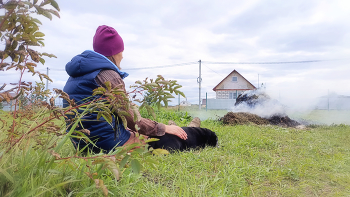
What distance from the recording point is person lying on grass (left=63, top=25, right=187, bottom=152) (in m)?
2.00

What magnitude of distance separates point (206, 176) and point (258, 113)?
6740 mm

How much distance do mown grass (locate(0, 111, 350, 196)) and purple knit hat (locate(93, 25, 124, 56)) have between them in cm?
113

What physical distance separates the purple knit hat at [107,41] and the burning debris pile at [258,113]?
14.9ft

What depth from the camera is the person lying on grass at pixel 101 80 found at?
2.00 meters

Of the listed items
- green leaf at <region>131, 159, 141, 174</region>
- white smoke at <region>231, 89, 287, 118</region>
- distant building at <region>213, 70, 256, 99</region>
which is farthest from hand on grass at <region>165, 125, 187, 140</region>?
distant building at <region>213, 70, 256, 99</region>

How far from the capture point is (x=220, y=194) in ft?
5.44

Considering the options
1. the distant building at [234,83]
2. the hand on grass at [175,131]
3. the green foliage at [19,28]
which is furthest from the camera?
the distant building at [234,83]

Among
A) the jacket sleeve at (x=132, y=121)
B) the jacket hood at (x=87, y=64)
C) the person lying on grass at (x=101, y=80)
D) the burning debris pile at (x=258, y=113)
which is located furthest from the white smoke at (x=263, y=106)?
the jacket hood at (x=87, y=64)

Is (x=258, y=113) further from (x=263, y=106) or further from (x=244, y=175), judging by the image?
(x=244, y=175)

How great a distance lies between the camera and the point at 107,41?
8.01 feet

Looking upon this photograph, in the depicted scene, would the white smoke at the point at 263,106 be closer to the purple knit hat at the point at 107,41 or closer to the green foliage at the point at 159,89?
the purple knit hat at the point at 107,41

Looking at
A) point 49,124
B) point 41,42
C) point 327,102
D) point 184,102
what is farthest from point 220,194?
point 327,102

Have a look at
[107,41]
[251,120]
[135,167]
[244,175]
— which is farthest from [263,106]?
[135,167]

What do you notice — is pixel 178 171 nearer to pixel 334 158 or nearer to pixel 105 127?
pixel 105 127
